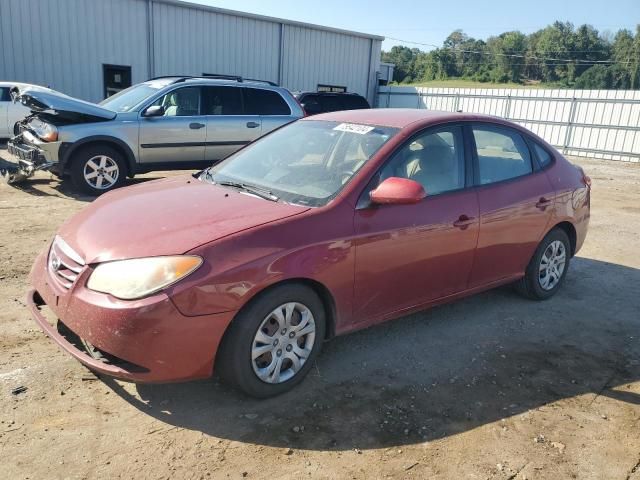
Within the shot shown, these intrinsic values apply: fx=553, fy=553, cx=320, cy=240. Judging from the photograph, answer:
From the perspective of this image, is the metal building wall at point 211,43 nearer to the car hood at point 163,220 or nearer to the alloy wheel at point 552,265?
the car hood at point 163,220

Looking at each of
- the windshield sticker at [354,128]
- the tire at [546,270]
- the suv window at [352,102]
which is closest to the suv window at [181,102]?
the windshield sticker at [354,128]

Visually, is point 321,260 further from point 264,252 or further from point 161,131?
point 161,131

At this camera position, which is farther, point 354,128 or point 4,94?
point 4,94

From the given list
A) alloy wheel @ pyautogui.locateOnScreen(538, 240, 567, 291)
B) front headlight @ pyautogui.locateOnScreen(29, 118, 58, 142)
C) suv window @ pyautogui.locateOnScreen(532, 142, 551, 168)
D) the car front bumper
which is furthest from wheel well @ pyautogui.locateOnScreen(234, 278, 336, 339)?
front headlight @ pyautogui.locateOnScreen(29, 118, 58, 142)

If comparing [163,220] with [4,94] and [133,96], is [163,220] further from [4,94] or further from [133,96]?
[4,94]

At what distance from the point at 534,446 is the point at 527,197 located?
221 cm

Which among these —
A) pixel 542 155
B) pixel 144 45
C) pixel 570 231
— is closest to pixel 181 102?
pixel 542 155

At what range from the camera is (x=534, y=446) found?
2.93 m

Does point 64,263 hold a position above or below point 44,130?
below

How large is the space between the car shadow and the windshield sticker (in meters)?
1.49

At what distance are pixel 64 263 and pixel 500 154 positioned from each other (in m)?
3.34

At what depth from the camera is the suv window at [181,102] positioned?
28.7 feet

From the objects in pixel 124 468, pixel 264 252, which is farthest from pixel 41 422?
pixel 264 252

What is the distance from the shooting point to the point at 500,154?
14.8 feet
